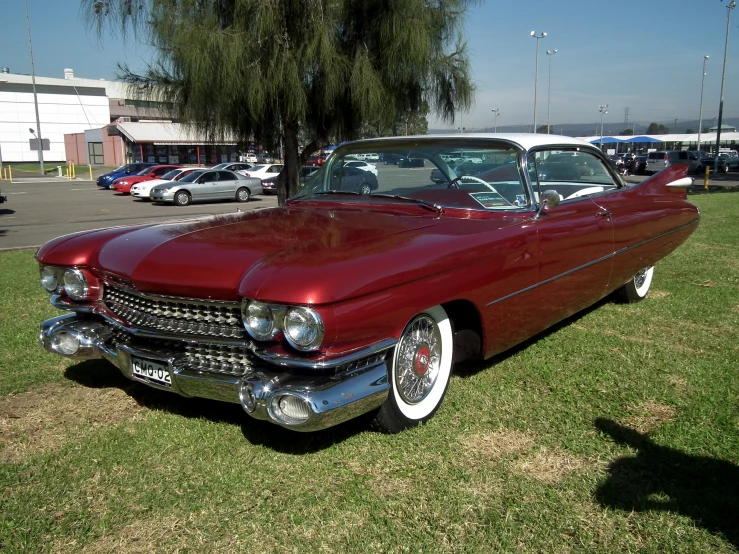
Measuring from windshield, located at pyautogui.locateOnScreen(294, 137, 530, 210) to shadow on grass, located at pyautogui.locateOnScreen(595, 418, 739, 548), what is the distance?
171 centimetres

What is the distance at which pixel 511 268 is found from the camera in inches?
154

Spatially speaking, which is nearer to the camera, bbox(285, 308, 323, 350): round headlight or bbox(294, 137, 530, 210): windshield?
bbox(285, 308, 323, 350): round headlight

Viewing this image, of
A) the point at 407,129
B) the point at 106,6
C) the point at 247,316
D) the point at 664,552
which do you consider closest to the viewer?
the point at 664,552

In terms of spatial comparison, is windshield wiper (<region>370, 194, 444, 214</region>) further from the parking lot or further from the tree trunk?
the parking lot

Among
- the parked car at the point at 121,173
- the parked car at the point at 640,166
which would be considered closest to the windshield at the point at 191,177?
the parked car at the point at 121,173

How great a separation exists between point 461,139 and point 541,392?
1.75 m

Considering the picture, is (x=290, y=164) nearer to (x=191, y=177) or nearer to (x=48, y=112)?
(x=191, y=177)

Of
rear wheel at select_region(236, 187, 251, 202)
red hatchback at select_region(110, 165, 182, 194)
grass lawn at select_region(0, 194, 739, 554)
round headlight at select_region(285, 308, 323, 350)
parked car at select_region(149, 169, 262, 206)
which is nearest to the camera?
grass lawn at select_region(0, 194, 739, 554)

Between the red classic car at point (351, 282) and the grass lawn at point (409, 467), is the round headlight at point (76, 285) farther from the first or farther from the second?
the grass lawn at point (409, 467)

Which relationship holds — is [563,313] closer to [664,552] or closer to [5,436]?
[664,552]

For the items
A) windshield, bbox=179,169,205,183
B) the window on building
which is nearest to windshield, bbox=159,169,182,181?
windshield, bbox=179,169,205,183

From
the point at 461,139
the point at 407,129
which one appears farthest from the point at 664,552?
the point at 407,129

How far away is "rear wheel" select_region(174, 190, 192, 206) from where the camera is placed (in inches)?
933

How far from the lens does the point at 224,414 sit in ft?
12.7
